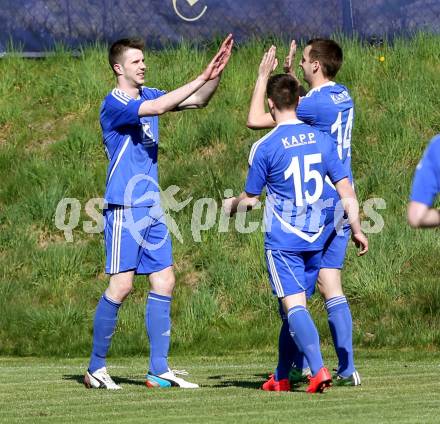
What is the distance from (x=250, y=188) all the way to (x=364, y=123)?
6.92m

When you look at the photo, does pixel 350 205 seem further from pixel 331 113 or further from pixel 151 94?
pixel 151 94

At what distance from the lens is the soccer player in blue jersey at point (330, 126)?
7969 mm

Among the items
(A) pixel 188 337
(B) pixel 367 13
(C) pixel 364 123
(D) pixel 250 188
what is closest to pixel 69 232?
(A) pixel 188 337

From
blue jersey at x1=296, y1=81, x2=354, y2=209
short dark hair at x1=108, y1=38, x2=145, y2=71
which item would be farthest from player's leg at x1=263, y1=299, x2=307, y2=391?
short dark hair at x1=108, y1=38, x2=145, y2=71

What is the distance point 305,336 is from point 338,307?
0.70 m

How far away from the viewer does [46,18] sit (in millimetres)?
15109

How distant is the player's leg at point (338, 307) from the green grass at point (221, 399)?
0.54ft

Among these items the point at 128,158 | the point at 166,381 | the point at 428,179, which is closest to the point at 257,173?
the point at 128,158

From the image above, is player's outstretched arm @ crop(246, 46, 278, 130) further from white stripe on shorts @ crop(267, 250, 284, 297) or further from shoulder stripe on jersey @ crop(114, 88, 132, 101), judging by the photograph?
white stripe on shorts @ crop(267, 250, 284, 297)

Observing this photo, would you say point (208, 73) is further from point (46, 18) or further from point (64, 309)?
point (46, 18)

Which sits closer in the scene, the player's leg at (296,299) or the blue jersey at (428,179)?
the blue jersey at (428,179)

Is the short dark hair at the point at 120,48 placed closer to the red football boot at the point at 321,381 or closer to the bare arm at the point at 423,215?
the red football boot at the point at 321,381

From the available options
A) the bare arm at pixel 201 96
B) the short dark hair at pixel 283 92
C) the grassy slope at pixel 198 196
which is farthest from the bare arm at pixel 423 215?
the grassy slope at pixel 198 196

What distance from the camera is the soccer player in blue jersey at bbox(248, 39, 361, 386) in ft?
26.1
